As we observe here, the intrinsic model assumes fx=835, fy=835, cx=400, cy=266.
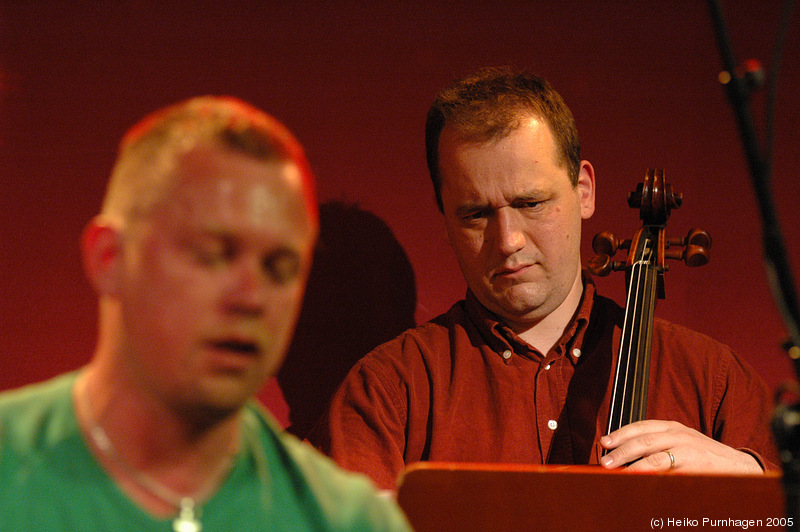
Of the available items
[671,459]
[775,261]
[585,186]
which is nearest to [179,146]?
[775,261]

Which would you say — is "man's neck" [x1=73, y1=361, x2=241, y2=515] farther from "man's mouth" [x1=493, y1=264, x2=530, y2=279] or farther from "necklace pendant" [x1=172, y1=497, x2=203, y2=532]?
"man's mouth" [x1=493, y1=264, x2=530, y2=279]

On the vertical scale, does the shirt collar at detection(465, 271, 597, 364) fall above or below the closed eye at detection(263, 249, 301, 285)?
below

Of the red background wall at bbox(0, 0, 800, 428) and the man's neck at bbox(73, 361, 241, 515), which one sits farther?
the red background wall at bbox(0, 0, 800, 428)

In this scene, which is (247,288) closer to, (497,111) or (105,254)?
(105,254)

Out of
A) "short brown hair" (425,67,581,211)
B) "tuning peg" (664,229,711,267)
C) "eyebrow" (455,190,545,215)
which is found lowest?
"tuning peg" (664,229,711,267)

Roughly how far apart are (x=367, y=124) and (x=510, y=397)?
0.68 metres

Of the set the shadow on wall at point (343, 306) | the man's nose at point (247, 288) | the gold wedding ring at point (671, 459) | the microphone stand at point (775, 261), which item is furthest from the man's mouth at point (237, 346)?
the shadow on wall at point (343, 306)

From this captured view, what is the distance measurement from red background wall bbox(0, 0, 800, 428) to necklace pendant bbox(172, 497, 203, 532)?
1.15m

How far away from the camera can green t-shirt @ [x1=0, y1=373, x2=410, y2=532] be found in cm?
54

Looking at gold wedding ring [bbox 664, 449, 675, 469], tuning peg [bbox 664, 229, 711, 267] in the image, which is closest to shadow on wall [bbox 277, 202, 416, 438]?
tuning peg [bbox 664, 229, 711, 267]

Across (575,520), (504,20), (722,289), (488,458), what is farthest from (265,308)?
(722,289)

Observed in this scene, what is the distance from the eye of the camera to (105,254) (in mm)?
558

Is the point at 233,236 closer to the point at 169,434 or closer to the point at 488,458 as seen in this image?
the point at 169,434

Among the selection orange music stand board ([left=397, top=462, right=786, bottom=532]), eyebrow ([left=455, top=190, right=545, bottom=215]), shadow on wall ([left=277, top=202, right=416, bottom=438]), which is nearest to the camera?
orange music stand board ([left=397, top=462, right=786, bottom=532])
